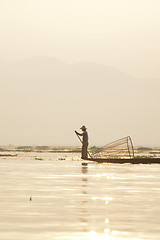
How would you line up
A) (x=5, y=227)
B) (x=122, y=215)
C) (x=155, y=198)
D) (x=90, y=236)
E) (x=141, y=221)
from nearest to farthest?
(x=90, y=236) < (x=5, y=227) < (x=141, y=221) < (x=122, y=215) < (x=155, y=198)

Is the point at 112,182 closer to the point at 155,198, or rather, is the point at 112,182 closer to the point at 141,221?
the point at 155,198

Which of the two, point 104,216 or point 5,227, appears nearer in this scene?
point 5,227

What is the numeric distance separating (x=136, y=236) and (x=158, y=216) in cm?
280

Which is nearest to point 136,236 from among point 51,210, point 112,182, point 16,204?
point 51,210

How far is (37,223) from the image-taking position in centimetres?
1311

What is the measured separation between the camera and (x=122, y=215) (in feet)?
47.3

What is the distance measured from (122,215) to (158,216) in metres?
0.76

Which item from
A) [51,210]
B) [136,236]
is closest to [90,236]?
[136,236]

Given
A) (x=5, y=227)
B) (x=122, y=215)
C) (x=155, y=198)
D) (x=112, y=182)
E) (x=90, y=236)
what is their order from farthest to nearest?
(x=112, y=182) → (x=155, y=198) → (x=122, y=215) → (x=5, y=227) → (x=90, y=236)

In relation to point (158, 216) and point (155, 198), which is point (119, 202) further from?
point (158, 216)

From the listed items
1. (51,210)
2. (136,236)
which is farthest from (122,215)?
(136,236)

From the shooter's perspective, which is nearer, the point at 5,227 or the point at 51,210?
the point at 5,227

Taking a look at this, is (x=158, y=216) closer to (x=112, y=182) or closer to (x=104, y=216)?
(x=104, y=216)

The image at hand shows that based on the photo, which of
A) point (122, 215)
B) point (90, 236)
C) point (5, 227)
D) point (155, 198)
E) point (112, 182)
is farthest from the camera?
point (112, 182)
